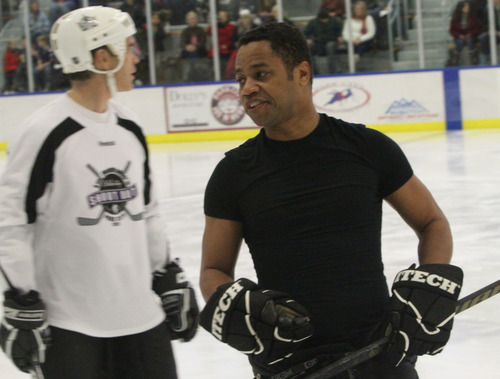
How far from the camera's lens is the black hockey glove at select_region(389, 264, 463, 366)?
176cm

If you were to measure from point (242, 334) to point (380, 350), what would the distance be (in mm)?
285

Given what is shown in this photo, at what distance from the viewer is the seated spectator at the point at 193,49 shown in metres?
14.7

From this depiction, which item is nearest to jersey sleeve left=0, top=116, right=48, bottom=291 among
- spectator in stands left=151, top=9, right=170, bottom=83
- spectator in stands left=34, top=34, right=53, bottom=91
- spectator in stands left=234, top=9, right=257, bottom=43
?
spectator in stands left=234, top=9, right=257, bottom=43

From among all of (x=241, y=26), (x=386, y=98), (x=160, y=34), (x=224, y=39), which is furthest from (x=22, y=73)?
(x=386, y=98)

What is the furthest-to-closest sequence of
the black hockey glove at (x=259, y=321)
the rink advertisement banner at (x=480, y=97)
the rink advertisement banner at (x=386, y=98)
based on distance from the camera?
the rink advertisement banner at (x=386, y=98) → the rink advertisement banner at (x=480, y=97) → the black hockey glove at (x=259, y=321)

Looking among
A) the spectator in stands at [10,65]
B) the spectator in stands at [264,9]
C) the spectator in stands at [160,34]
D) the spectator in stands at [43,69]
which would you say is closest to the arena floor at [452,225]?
the spectator in stands at [160,34]

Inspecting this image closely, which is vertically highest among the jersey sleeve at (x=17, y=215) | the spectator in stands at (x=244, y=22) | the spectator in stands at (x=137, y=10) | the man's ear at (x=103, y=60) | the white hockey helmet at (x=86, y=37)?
the spectator in stands at (x=137, y=10)

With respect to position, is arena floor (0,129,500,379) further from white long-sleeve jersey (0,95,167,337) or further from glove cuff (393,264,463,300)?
glove cuff (393,264,463,300)

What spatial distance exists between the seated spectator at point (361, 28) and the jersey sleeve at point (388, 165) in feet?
40.6

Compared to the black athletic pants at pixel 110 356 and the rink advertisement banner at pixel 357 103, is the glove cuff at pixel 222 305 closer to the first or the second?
the black athletic pants at pixel 110 356

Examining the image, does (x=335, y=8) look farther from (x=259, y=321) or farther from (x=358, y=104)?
(x=259, y=321)

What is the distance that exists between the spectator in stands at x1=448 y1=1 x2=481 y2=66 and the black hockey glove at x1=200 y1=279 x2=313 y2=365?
12.4 meters

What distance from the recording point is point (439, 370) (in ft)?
Answer: 11.6

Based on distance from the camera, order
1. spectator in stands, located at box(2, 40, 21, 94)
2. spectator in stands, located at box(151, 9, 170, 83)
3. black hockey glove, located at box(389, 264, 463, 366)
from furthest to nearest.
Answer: spectator in stands, located at box(2, 40, 21, 94), spectator in stands, located at box(151, 9, 170, 83), black hockey glove, located at box(389, 264, 463, 366)
